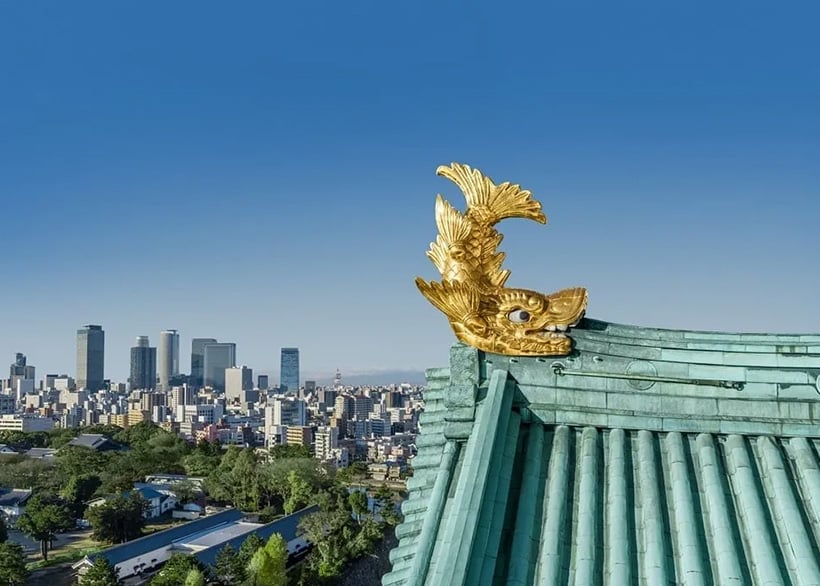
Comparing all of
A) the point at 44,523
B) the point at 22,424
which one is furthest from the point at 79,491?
the point at 22,424

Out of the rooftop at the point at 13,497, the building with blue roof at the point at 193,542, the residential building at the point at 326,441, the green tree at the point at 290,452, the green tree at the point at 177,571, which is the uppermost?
the green tree at the point at 290,452

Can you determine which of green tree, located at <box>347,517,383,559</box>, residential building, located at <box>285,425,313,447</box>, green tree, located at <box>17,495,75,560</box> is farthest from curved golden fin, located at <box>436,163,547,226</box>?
residential building, located at <box>285,425,313,447</box>

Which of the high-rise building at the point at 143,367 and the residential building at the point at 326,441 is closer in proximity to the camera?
the residential building at the point at 326,441

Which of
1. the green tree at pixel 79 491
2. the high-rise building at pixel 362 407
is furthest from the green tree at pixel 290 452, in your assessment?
the high-rise building at pixel 362 407

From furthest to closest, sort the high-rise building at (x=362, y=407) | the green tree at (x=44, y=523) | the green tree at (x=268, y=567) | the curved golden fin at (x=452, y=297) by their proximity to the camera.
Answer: the high-rise building at (x=362, y=407) < the green tree at (x=44, y=523) < the green tree at (x=268, y=567) < the curved golden fin at (x=452, y=297)

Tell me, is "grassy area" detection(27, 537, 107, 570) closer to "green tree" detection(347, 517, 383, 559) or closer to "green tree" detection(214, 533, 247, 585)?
"green tree" detection(214, 533, 247, 585)

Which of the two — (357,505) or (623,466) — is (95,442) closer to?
(357,505)

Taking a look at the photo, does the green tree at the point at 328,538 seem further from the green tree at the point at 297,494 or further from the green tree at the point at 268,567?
the green tree at the point at 297,494
